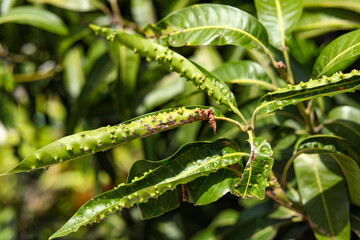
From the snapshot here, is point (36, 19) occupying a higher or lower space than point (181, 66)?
higher

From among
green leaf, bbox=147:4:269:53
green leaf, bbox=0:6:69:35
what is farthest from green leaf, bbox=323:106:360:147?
green leaf, bbox=0:6:69:35

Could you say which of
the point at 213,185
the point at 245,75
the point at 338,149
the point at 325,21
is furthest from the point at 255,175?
the point at 325,21

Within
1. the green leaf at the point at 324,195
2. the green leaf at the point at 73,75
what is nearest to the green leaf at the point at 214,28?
the green leaf at the point at 324,195

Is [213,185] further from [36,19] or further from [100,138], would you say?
[36,19]

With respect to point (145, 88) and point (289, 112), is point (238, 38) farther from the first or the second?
point (145, 88)

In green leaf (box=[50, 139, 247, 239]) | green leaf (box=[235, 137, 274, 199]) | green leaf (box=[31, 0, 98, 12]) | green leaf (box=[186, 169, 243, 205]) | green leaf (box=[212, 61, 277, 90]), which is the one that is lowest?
green leaf (box=[186, 169, 243, 205])

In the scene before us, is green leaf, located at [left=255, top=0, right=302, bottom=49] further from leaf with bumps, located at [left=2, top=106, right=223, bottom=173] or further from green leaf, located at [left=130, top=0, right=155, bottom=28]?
green leaf, located at [left=130, top=0, right=155, bottom=28]
